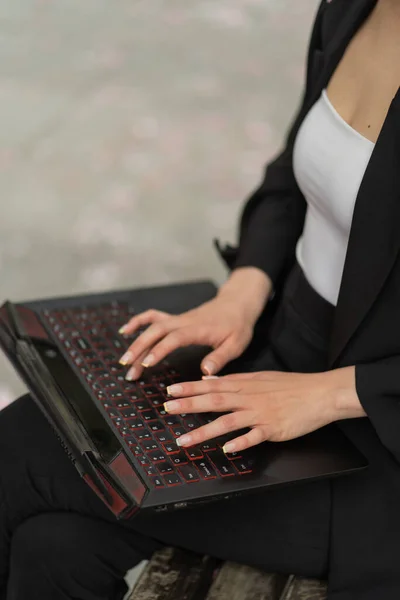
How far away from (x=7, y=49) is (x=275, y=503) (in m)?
2.21

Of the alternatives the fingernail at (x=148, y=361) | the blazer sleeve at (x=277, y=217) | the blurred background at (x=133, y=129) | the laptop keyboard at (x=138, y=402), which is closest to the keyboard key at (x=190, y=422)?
the laptop keyboard at (x=138, y=402)

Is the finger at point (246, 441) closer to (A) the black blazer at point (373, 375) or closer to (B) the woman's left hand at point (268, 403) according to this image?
(B) the woman's left hand at point (268, 403)

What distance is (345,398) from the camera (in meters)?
0.98

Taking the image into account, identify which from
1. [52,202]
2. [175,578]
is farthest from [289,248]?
[52,202]

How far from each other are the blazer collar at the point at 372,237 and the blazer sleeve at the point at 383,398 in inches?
2.2

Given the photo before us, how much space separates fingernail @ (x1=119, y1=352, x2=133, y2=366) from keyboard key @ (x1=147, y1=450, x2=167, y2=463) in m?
0.17

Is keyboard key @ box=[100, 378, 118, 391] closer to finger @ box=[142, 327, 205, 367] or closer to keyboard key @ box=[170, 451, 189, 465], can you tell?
finger @ box=[142, 327, 205, 367]

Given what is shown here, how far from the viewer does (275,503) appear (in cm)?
101

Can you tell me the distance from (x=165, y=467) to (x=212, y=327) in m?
0.28

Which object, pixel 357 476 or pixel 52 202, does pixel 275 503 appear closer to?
pixel 357 476

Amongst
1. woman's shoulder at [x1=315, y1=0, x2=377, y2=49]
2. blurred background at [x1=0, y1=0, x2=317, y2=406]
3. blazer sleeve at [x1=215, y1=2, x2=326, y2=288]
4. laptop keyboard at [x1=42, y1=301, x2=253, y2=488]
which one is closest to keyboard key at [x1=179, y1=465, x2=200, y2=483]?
laptop keyboard at [x1=42, y1=301, x2=253, y2=488]

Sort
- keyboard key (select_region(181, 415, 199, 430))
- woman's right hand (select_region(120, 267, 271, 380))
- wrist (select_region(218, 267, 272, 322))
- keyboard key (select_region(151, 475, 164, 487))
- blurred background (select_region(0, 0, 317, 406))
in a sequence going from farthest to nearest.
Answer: blurred background (select_region(0, 0, 317, 406)), wrist (select_region(218, 267, 272, 322)), woman's right hand (select_region(120, 267, 271, 380)), keyboard key (select_region(181, 415, 199, 430)), keyboard key (select_region(151, 475, 164, 487))

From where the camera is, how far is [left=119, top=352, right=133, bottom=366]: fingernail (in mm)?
1065

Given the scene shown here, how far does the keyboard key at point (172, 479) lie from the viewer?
2.88 feet
